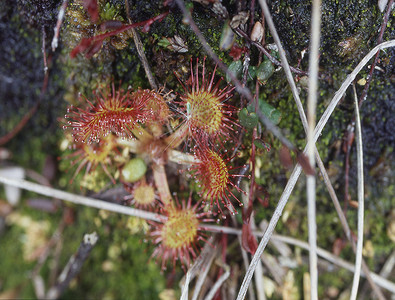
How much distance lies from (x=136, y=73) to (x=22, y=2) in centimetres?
64

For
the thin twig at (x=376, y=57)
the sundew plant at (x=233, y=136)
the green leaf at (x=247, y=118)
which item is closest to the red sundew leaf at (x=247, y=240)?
the sundew plant at (x=233, y=136)

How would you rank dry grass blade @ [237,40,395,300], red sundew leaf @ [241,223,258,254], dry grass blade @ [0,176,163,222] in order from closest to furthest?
dry grass blade @ [237,40,395,300] < red sundew leaf @ [241,223,258,254] < dry grass blade @ [0,176,163,222]

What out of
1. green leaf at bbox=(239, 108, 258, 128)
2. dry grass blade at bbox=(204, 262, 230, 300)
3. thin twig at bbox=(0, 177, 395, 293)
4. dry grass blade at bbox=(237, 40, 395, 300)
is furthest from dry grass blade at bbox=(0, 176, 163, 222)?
green leaf at bbox=(239, 108, 258, 128)

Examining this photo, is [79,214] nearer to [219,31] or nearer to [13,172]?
[13,172]

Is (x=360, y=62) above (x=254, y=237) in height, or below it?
above

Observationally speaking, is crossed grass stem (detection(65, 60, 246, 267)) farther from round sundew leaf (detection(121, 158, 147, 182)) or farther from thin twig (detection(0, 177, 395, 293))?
thin twig (detection(0, 177, 395, 293))

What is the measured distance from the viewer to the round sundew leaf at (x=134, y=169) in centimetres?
164

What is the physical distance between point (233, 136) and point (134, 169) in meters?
0.52

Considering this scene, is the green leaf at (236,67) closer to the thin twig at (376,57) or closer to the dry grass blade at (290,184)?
the dry grass blade at (290,184)

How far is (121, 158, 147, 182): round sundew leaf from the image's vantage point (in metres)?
1.64

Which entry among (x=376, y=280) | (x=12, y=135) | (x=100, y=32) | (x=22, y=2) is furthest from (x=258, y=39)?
(x=12, y=135)

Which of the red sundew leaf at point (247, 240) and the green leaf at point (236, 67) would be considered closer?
the green leaf at point (236, 67)

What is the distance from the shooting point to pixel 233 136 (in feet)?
4.91

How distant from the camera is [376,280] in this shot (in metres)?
1.83
